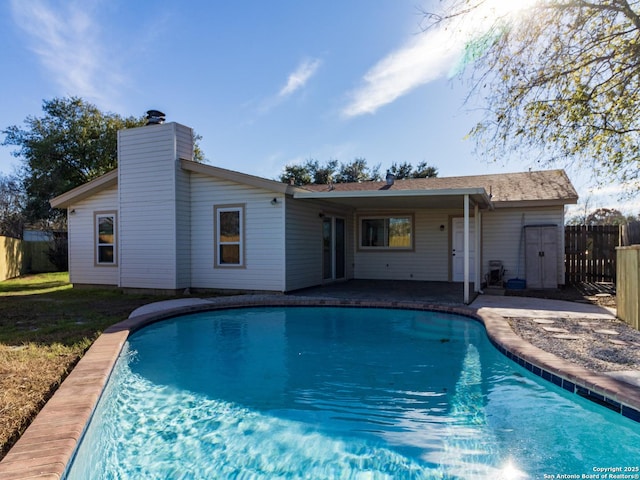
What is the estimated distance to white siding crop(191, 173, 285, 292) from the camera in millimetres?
10023

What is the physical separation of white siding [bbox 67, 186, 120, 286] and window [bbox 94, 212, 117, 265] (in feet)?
0.49

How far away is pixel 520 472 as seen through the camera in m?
2.74

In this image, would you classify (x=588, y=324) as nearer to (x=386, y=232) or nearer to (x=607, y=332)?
(x=607, y=332)

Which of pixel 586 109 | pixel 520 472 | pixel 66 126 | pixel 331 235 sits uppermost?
pixel 66 126

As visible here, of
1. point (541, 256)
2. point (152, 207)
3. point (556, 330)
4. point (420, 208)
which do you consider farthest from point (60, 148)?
point (556, 330)

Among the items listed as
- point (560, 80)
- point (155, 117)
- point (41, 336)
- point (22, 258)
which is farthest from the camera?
point (22, 258)

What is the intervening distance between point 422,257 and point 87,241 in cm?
1047

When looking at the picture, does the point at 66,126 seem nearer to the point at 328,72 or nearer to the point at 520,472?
the point at 328,72

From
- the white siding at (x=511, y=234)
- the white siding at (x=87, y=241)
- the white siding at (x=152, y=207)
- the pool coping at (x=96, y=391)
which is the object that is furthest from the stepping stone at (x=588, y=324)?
the white siding at (x=87, y=241)

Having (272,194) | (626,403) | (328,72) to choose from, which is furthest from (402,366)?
(328,72)

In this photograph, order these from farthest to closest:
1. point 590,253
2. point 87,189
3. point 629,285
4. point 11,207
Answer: point 11,207 < point 590,253 < point 87,189 < point 629,285

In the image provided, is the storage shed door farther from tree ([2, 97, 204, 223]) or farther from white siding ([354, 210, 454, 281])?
tree ([2, 97, 204, 223])

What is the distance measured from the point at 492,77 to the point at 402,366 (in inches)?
247

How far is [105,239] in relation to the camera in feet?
40.0
